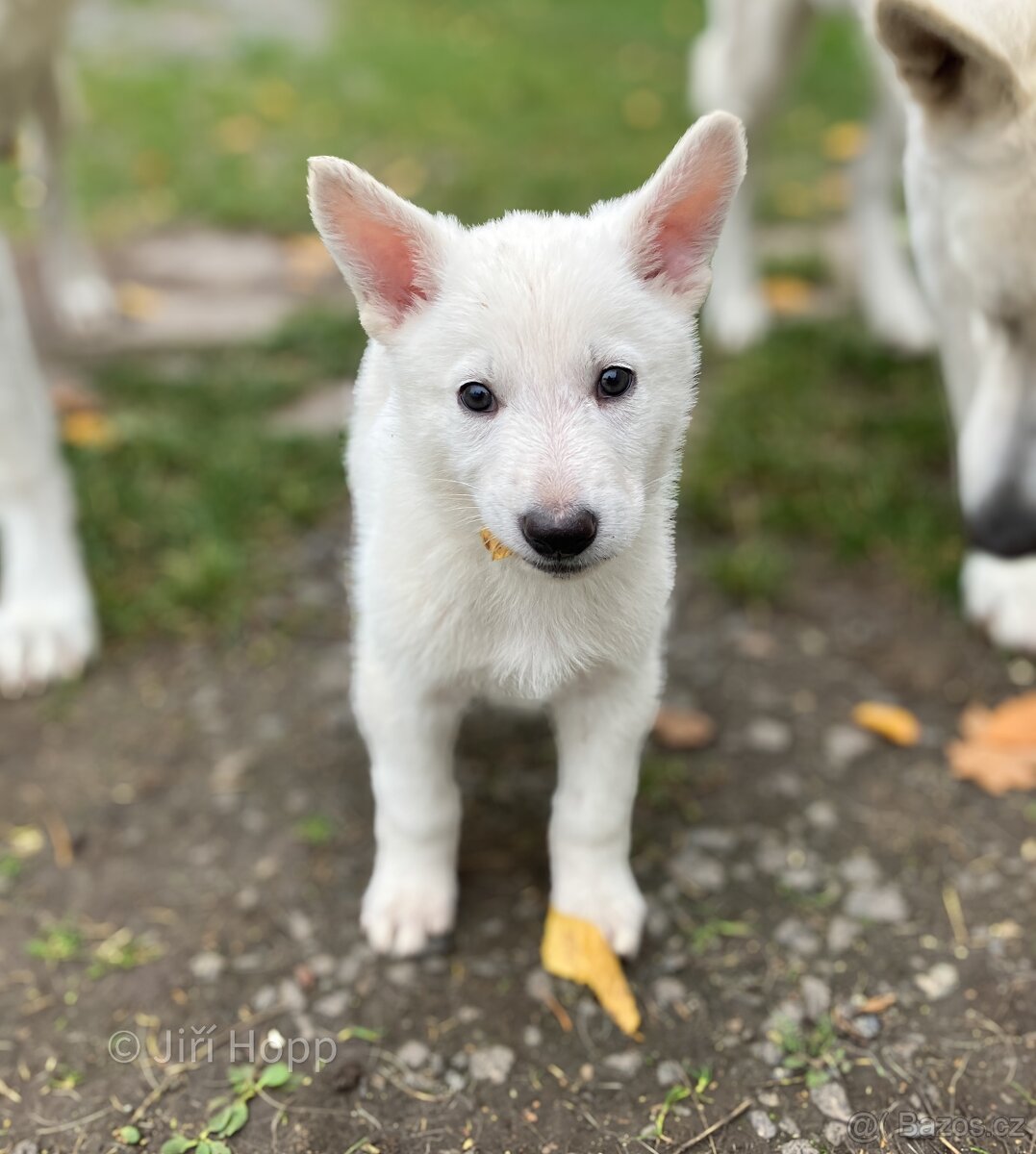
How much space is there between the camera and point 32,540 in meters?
3.18

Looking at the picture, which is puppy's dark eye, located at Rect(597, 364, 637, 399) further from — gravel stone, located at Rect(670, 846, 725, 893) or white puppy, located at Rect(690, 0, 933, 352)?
white puppy, located at Rect(690, 0, 933, 352)

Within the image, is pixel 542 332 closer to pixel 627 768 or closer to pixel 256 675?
pixel 627 768

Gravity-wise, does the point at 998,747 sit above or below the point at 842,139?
below

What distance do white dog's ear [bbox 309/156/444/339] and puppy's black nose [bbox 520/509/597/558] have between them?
404mm

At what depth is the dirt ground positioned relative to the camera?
6.61 ft

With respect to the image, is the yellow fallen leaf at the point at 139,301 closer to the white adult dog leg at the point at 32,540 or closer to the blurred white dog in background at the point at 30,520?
the blurred white dog in background at the point at 30,520

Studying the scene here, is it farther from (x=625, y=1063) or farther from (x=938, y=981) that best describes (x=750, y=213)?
(x=625, y=1063)

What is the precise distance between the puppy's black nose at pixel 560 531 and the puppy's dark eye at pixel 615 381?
0.64 feet

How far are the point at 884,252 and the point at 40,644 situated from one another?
3642mm

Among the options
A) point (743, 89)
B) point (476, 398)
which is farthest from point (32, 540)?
point (743, 89)

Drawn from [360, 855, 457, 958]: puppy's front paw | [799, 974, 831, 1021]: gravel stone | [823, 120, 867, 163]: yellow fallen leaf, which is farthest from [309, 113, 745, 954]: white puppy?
[823, 120, 867, 163]: yellow fallen leaf

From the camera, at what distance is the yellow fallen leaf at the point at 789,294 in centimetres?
504

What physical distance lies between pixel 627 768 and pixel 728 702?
3.02 feet

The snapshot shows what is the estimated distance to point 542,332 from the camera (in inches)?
63.1
